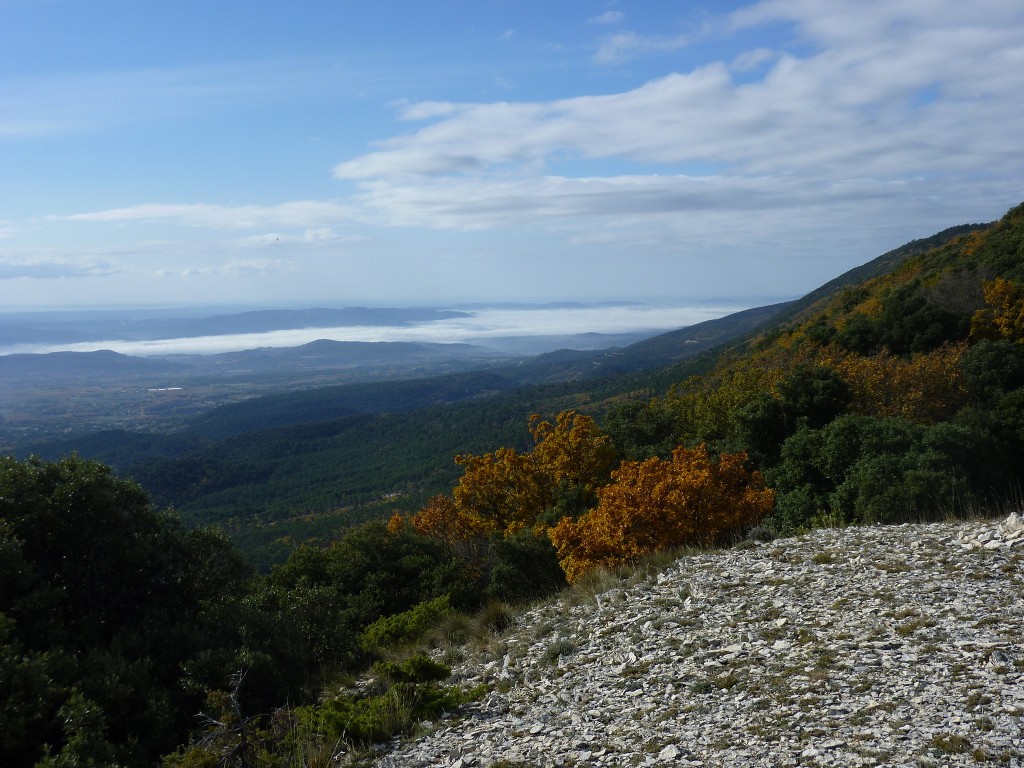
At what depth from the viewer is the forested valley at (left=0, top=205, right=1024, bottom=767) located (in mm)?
7711

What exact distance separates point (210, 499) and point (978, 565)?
293 feet

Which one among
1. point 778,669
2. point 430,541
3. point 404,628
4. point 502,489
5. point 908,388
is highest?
point 908,388

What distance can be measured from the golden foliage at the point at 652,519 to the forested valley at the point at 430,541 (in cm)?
5

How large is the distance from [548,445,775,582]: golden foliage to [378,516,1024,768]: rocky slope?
2.36 m

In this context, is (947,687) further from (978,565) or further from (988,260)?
(988,260)

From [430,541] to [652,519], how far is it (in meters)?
9.72

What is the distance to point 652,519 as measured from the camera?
13.6m

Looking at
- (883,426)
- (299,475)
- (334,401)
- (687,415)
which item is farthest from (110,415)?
(883,426)

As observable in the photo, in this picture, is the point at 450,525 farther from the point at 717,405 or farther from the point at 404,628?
the point at 404,628

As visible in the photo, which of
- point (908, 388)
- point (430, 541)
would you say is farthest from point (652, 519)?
point (908, 388)

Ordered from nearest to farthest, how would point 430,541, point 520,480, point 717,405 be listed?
point 430,541, point 520,480, point 717,405

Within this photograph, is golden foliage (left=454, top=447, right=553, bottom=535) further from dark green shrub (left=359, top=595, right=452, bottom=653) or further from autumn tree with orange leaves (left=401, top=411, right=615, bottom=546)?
dark green shrub (left=359, top=595, right=452, bottom=653)

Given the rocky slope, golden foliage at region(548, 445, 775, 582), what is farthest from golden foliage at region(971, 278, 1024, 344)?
the rocky slope

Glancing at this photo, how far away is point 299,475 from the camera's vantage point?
95.0 meters
